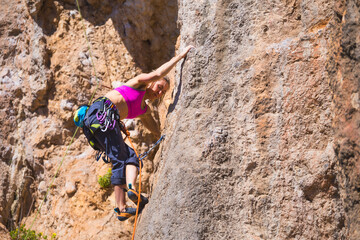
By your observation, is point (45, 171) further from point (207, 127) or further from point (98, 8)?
point (207, 127)

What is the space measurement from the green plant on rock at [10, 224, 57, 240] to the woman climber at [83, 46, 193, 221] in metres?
1.68

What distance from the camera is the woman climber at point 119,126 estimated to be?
4.03 metres

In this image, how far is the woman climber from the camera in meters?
4.03

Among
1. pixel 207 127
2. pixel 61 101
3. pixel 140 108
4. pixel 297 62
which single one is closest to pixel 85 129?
pixel 140 108

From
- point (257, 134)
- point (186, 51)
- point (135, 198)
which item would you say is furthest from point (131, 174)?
point (257, 134)

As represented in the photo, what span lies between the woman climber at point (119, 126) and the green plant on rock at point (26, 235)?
5.50 feet

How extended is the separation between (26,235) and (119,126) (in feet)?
7.09

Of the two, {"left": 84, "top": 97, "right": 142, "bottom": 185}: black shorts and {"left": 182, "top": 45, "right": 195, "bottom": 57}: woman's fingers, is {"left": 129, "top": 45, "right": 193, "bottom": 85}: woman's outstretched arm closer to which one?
{"left": 182, "top": 45, "right": 195, "bottom": 57}: woman's fingers

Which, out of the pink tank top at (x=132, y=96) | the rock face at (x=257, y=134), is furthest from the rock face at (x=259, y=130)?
the pink tank top at (x=132, y=96)

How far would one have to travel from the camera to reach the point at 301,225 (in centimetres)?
299

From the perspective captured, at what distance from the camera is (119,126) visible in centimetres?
429

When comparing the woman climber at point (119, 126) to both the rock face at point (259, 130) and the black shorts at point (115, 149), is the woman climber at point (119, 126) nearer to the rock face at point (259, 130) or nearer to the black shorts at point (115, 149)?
the black shorts at point (115, 149)

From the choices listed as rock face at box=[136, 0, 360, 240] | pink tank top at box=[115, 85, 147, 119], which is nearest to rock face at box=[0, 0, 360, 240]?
rock face at box=[136, 0, 360, 240]

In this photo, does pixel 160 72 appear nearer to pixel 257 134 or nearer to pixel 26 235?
pixel 257 134
